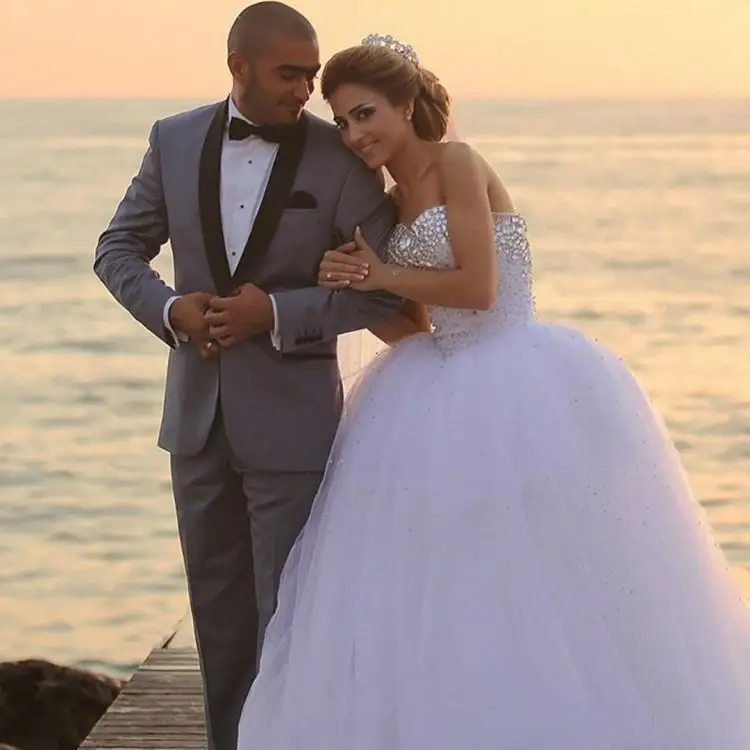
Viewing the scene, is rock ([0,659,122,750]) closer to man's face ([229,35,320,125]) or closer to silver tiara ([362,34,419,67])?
man's face ([229,35,320,125])

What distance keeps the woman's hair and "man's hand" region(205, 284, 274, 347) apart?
1.44 ft

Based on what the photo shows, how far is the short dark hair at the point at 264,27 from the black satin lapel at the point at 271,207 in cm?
21

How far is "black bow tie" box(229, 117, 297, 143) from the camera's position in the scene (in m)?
3.33

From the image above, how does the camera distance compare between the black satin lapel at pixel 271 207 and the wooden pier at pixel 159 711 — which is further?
the wooden pier at pixel 159 711

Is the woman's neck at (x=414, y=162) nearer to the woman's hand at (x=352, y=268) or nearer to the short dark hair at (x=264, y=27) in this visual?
the woman's hand at (x=352, y=268)

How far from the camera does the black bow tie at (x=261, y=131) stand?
3334 millimetres

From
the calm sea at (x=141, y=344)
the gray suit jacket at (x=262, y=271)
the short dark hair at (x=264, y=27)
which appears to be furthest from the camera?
the calm sea at (x=141, y=344)

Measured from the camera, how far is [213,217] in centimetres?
336

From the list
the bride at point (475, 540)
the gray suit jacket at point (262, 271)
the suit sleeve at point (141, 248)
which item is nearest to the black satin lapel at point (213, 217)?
the gray suit jacket at point (262, 271)

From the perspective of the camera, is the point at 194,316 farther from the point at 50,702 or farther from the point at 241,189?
the point at 50,702

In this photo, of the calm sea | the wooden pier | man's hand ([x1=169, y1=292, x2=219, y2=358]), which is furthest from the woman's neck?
the calm sea

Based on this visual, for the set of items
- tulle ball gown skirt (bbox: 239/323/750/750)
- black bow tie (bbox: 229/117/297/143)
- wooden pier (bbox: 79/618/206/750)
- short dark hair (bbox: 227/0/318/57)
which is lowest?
wooden pier (bbox: 79/618/206/750)

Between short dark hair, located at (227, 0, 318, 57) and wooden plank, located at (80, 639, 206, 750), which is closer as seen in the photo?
short dark hair, located at (227, 0, 318, 57)

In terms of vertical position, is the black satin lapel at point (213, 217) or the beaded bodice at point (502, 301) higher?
the black satin lapel at point (213, 217)
